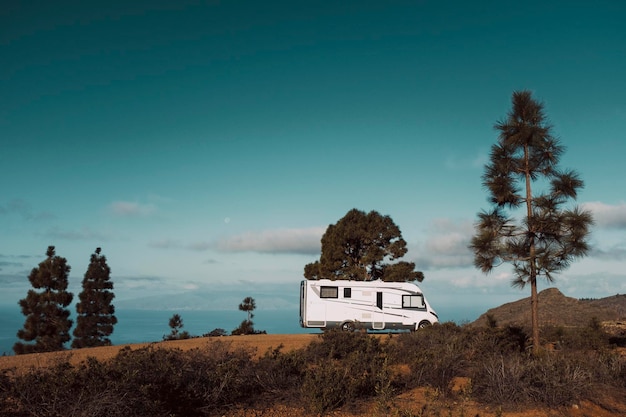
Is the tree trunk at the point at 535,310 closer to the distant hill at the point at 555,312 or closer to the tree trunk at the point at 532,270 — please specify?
the tree trunk at the point at 532,270

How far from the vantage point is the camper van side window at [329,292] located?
23.6m

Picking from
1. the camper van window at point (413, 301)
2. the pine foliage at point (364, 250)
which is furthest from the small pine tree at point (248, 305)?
the camper van window at point (413, 301)

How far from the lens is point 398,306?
2367cm

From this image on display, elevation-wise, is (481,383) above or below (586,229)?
below

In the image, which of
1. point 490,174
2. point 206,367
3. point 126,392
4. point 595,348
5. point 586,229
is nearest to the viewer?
point 126,392

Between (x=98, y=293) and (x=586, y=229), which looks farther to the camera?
(x=98, y=293)

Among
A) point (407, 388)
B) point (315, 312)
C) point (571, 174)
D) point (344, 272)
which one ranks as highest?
point (571, 174)

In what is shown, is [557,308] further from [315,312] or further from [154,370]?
[154,370]

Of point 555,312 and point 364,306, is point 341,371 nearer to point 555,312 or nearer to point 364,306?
point 364,306

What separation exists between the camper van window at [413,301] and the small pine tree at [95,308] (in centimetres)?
2087

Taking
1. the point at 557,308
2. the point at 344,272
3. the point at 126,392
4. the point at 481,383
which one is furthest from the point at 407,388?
the point at 557,308

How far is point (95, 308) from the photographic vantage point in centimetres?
3331

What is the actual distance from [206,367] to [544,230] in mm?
11110

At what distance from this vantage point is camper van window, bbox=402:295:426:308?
23.8 m
